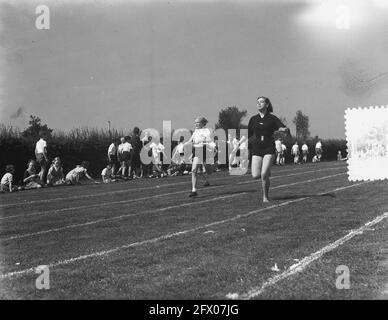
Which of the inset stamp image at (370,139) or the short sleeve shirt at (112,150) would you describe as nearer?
the inset stamp image at (370,139)

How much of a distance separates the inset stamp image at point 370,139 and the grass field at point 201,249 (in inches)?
335

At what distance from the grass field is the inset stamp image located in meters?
8.50

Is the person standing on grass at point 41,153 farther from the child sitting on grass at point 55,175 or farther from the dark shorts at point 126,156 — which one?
the dark shorts at point 126,156

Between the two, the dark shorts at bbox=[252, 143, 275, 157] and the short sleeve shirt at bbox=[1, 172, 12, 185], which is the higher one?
the dark shorts at bbox=[252, 143, 275, 157]

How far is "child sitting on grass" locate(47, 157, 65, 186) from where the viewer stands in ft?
70.7

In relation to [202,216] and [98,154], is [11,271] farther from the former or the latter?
[98,154]

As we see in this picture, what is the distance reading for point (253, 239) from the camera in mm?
7516

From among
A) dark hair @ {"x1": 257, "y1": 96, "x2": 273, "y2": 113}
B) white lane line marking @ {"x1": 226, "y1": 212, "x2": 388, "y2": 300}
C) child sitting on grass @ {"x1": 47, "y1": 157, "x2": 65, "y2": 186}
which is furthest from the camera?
child sitting on grass @ {"x1": 47, "y1": 157, "x2": 65, "y2": 186}

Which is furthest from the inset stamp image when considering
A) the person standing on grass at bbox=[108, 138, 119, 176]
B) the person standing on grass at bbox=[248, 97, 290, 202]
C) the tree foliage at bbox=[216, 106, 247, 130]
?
the tree foliage at bbox=[216, 106, 247, 130]

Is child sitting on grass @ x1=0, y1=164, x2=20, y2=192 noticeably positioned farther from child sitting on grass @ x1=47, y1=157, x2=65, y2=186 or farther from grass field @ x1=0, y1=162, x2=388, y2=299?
grass field @ x1=0, y1=162, x2=388, y2=299

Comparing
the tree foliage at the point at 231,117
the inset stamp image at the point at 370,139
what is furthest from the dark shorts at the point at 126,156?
the tree foliage at the point at 231,117

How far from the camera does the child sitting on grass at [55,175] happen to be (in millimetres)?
21562

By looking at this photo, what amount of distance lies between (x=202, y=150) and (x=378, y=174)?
7547 mm

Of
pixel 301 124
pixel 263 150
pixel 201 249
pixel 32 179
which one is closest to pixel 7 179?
pixel 32 179
